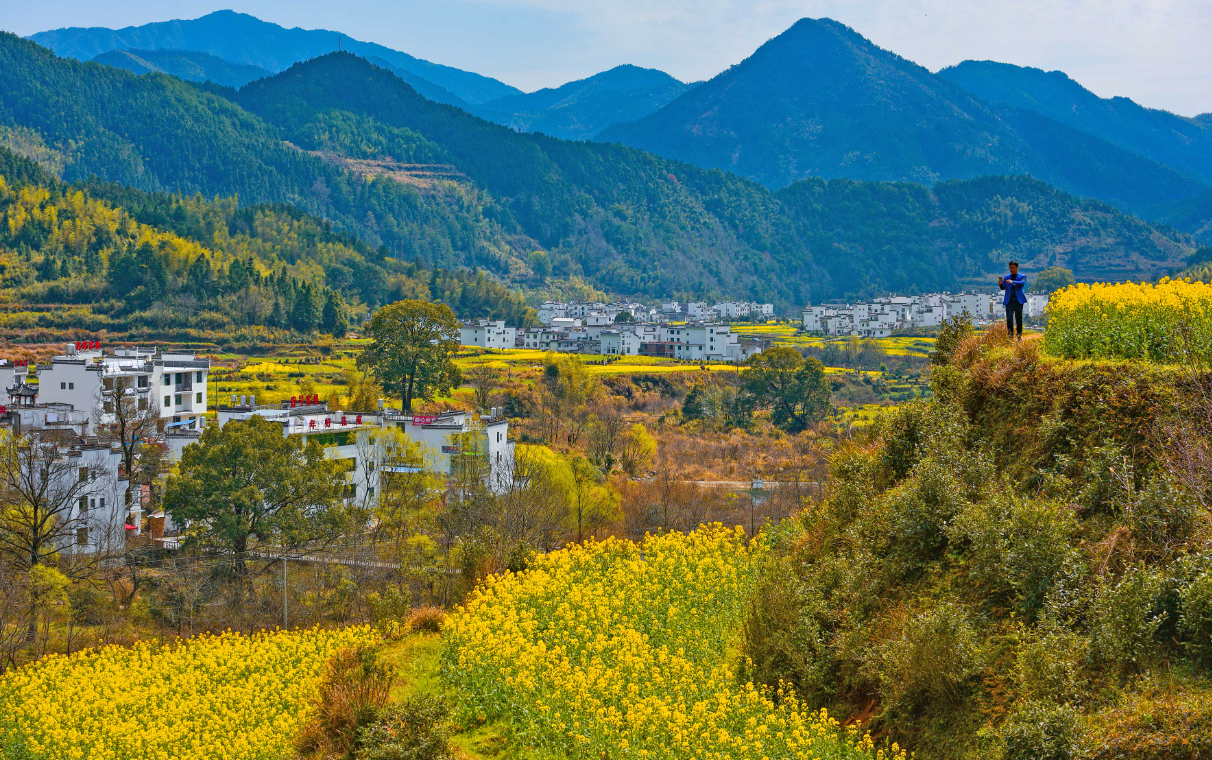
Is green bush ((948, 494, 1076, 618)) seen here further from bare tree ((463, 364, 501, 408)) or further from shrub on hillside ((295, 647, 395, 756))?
bare tree ((463, 364, 501, 408))

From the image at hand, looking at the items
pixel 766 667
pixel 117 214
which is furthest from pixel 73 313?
pixel 766 667

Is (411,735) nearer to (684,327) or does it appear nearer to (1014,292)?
(1014,292)

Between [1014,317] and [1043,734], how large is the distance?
789 centimetres

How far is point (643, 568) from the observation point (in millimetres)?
16594

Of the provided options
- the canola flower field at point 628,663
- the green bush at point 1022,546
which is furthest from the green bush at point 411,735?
the green bush at point 1022,546

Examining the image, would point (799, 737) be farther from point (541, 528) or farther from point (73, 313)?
point (73, 313)

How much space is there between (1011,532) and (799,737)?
2.95 m

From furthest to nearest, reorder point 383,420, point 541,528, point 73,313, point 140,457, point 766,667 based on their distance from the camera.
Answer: point 73,313 → point 383,420 → point 140,457 → point 541,528 → point 766,667

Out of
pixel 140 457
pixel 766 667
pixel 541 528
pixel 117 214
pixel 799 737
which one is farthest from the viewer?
pixel 117 214

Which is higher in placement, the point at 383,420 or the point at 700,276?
the point at 700,276

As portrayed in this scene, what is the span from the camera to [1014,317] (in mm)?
14016

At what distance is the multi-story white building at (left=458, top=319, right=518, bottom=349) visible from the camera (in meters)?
94.1

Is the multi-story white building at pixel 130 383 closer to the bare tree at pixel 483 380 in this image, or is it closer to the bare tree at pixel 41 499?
the bare tree at pixel 41 499

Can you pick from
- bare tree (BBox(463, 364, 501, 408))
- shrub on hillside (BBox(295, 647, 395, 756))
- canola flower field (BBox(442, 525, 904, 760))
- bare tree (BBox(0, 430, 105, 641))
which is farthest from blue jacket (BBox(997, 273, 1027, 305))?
bare tree (BBox(463, 364, 501, 408))
